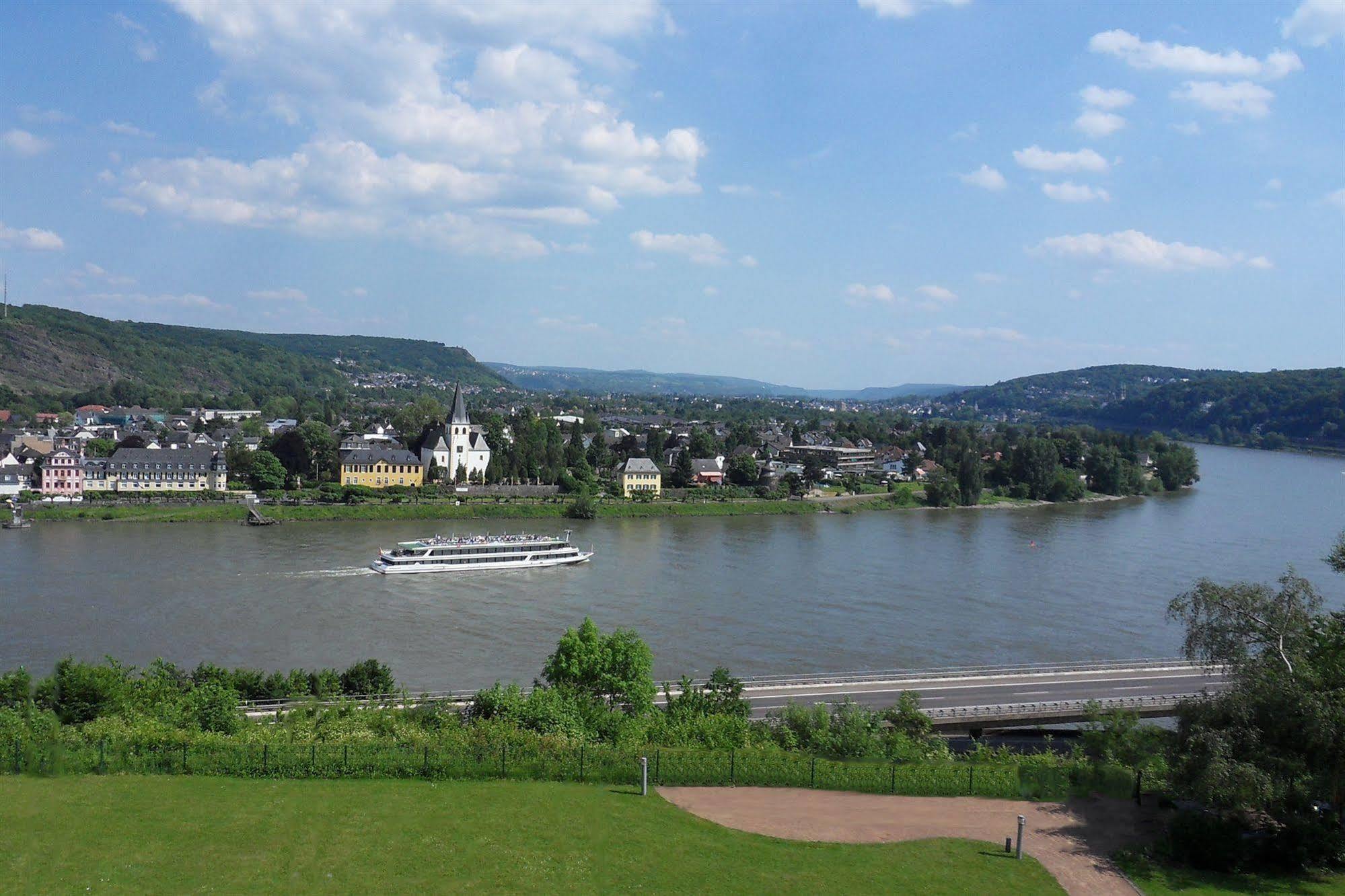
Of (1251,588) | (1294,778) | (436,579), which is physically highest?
(1251,588)

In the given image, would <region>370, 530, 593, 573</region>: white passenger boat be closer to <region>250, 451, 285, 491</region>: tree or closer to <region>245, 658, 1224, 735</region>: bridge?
<region>245, 658, 1224, 735</region>: bridge

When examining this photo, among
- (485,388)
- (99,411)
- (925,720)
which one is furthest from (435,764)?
(485,388)

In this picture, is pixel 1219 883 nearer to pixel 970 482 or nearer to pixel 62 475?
pixel 970 482

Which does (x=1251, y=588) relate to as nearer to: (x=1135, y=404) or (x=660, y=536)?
(x=660, y=536)

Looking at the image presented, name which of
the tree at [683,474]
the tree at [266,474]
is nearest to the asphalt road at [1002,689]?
the tree at [266,474]

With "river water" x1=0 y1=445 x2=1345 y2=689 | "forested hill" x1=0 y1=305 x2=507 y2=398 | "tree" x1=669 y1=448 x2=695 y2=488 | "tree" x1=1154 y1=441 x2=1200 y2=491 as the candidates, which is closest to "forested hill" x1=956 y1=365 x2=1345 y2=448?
"tree" x1=1154 y1=441 x2=1200 y2=491

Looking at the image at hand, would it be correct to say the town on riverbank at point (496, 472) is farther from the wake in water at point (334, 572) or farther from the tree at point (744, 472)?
the wake in water at point (334, 572)

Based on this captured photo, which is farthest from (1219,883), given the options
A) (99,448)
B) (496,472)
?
(99,448)
